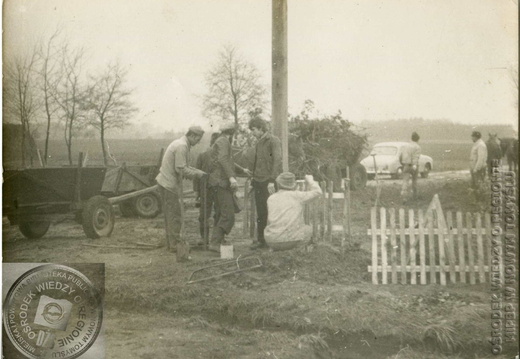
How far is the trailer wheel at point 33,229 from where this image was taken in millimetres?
4793

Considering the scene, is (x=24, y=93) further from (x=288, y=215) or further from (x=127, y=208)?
(x=288, y=215)

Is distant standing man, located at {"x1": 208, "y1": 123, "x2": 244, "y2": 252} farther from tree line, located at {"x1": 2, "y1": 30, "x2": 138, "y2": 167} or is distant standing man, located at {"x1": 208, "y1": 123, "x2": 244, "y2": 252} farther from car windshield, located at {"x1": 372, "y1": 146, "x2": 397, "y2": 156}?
car windshield, located at {"x1": 372, "y1": 146, "x2": 397, "y2": 156}

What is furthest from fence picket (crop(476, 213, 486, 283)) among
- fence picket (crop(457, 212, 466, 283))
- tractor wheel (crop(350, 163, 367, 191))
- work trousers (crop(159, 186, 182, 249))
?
work trousers (crop(159, 186, 182, 249))

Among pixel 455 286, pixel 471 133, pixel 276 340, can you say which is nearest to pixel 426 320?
pixel 455 286

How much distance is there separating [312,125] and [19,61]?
2.80 metres

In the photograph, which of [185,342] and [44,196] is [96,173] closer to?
[44,196]

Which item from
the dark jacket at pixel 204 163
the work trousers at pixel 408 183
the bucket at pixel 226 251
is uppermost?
the dark jacket at pixel 204 163

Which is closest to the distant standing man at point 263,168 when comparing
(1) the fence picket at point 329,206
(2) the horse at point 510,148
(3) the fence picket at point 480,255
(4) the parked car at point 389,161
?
(1) the fence picket at point 329,206

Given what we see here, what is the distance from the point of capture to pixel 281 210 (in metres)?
4.70

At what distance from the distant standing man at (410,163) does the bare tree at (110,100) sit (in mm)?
2452

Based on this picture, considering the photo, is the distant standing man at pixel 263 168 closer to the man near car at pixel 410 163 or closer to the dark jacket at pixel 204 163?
the dark jacket at pixel 204 163

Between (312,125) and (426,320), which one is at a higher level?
(312,125)

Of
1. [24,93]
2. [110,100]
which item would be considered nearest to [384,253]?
[110,100]

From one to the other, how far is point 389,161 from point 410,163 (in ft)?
0.59
